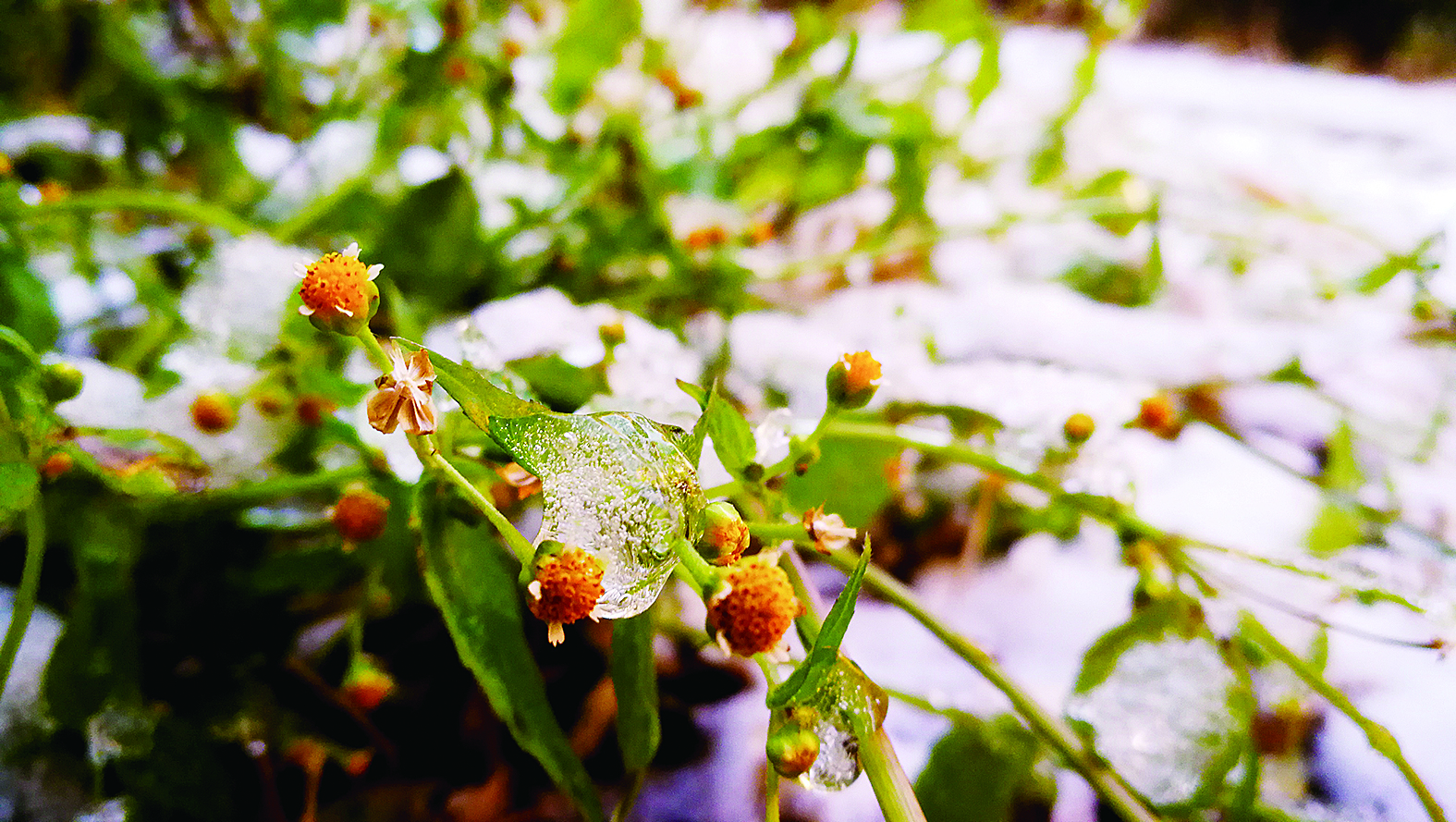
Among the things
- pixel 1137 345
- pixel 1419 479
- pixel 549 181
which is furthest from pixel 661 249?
pixel 1419 479

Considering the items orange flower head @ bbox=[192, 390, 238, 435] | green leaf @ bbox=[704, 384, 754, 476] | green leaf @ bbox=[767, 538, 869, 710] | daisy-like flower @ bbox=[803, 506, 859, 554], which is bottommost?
orange flower head @ bbox=[192, 390, 238, 435]

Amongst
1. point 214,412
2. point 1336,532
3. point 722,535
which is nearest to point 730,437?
point 722,535

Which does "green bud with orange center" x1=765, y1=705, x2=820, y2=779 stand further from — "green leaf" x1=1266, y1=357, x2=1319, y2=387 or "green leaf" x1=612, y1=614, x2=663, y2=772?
"green leaf" x1=1266, y1=357, x2=1319, y2=387

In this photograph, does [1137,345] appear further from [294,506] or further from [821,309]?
[294,506]

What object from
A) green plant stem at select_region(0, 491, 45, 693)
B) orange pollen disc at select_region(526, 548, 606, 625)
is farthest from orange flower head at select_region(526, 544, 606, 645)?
green plant stem at select_region(0, 491, 45, 693)

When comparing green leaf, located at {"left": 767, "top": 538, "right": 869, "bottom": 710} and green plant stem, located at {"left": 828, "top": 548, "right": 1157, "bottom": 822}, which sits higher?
green leaf, located at {"left": 767, "top": 538, "right": 869, "bottom": 710}

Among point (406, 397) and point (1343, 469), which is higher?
point (406, 397)

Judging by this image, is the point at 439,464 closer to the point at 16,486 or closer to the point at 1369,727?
the point at 16,486
